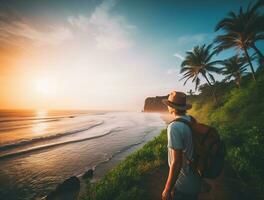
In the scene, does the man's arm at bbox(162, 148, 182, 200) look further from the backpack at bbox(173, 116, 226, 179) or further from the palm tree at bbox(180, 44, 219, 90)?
the palm tree at bbox(180, 44, 219, 90)

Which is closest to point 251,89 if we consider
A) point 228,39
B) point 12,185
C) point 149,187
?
point 228,39

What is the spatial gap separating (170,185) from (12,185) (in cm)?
946

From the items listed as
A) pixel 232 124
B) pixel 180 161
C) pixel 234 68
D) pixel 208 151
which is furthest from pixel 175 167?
pixel 234 68

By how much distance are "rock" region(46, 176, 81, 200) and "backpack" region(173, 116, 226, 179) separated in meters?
6.51

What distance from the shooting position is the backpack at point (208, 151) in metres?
1.83

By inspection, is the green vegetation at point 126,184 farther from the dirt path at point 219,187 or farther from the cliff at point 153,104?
the cliff at point 153,104

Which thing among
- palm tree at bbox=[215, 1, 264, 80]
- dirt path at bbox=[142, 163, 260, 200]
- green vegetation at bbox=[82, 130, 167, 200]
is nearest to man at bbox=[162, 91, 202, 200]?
A: green vegetation at bbox=[82, 130, 167, 200]

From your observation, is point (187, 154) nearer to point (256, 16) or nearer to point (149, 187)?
point (149, 187)

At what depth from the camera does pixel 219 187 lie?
528 centimetres

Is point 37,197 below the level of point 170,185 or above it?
below

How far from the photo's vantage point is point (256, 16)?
16.3 m

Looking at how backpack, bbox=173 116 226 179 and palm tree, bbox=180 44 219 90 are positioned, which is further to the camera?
palm tree, bbox=180 44 219 90

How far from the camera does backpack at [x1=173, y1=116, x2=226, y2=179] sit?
183 cm

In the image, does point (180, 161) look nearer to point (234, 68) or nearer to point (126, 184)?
point (126, 184)
